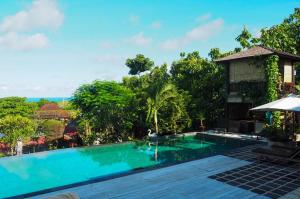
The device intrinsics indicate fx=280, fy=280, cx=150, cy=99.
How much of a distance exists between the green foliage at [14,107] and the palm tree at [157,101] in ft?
78.7

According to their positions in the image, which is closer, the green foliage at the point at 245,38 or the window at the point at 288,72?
the window at the point at 288,72

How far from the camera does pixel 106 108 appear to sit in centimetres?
1986

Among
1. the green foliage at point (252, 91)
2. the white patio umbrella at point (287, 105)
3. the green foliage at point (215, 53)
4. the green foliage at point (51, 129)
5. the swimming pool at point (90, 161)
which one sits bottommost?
the swimming pool at point (90, 161)

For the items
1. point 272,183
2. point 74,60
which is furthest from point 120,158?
point 74,60

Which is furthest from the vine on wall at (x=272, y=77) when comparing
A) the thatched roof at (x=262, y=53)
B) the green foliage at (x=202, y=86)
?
the green foliage at (x=202, y=86)

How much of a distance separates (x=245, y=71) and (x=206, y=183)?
550 inches

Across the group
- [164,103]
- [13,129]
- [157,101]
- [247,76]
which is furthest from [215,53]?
[13,129]

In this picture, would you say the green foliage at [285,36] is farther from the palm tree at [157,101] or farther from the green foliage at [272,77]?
the palm tree at [157,101]

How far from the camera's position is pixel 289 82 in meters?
20.0

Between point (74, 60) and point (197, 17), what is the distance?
52.1ft

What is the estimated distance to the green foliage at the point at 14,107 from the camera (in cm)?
3809

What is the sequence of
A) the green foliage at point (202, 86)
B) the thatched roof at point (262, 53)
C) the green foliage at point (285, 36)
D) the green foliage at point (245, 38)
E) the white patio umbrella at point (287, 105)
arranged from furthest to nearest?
the green foliage at point (245, 38) → the green foliage at point (285, 36) → the green foliage at point (202, 86) → the thatched roof at point (262, 53) → the white patio umbrella at point (287, 105)

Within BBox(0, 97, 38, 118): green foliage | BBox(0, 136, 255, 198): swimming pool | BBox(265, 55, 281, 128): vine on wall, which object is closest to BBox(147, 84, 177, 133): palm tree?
BBox(0, 136, 255, 198): swimming pool

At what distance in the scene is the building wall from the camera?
63.5ft
